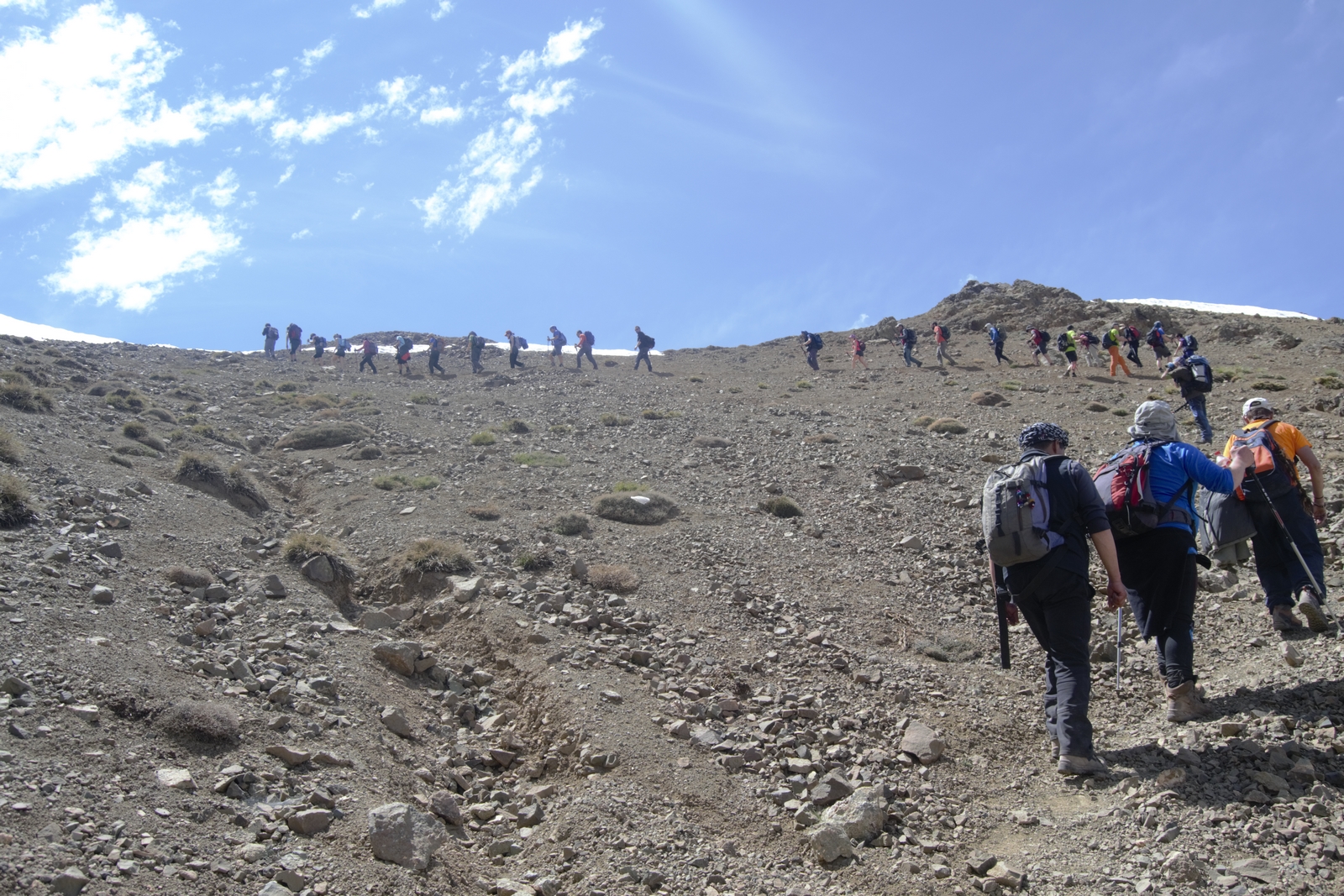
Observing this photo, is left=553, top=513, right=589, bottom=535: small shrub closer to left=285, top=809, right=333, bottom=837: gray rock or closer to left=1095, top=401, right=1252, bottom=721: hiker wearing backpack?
left=285, top=809, right=333, bottom=837: gray rock

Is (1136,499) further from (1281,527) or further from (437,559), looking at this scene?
(437,559)

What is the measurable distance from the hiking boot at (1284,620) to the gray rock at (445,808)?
616 cm

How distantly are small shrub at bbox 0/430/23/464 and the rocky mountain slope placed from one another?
89 millimetres

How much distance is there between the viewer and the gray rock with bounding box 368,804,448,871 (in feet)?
14.7

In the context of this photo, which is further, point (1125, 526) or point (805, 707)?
point (805, 707)

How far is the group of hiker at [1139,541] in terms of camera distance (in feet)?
16.9

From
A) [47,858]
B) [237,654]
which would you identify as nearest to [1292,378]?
[237,654]

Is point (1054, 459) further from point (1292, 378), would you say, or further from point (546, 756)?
point (1292, 378)

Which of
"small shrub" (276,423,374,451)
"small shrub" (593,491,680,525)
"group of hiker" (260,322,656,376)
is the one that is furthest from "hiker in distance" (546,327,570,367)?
"small shrub" (593,491,680,525)

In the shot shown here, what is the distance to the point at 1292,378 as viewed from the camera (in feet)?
75.2

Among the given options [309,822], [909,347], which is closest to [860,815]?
[309,822]

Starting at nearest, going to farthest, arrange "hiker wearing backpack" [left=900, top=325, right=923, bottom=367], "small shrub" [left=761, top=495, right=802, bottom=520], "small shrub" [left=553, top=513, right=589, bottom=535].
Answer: "small shrub" [left=553, top=513, right=589, bottom=535], "small shrub" [left=761, top=495, right=802, bottom=520], "hiker wearing backpack" [left=900, top=325, right=923, bottom=367]

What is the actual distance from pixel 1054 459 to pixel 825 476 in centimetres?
966

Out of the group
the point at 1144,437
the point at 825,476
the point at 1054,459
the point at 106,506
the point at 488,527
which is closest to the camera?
the point at 1054,459
